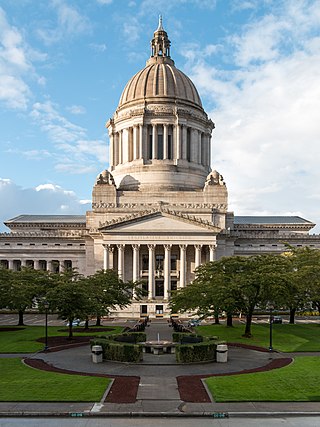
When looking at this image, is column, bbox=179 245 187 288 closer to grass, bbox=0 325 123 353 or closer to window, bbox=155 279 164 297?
window, bbox=155 279 164 297

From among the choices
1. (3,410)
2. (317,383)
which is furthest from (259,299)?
(3,410)

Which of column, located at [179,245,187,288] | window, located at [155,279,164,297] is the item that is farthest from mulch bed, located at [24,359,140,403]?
window, located at [155,279,164,297]

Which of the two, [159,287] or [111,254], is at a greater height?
[111,254]

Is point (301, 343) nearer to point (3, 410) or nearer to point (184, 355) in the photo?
point (184, 355)

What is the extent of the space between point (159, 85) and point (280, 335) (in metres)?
74.6

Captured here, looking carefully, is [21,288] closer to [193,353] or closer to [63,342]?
[63,342]

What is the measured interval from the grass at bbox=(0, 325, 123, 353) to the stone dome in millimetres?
67389

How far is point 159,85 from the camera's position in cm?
11144

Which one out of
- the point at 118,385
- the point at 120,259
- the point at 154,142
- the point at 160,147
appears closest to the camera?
the point at 118,385

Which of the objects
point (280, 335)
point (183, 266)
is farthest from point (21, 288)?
point (183, 266)

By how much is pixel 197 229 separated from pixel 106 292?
28503 millimetres

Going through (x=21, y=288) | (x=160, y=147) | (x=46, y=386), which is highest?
(x=160, y=147)

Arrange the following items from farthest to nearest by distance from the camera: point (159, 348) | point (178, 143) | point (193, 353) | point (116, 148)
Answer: point (116, 148)
point (178, 143)
point (159, 348)
point (193, 353)

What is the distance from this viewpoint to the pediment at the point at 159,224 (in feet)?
289
